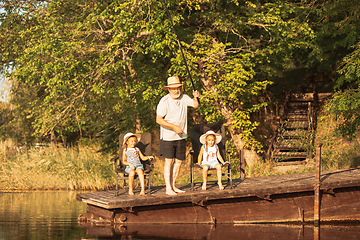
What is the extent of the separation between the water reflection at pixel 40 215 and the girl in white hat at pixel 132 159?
1334 mm

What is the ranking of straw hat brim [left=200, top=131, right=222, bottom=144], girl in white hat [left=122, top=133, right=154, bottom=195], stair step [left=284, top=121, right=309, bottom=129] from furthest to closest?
stair step [left=284, top=121, right=309, bottom=129]
straw hat brim [left=200, top=131, right=222, bottom=144]
girl in white hat [left=122, top=133, right=154, bottom=195]

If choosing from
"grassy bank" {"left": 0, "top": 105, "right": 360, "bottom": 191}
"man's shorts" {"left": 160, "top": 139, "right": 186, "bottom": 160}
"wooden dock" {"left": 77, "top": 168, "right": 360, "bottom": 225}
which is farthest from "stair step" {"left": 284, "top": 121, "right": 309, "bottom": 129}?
"man's shorts" {"left": 160, "top": 139, "right": 186, "bottom": 160}

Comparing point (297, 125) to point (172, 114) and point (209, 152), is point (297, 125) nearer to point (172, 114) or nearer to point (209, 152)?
point (209, 152)

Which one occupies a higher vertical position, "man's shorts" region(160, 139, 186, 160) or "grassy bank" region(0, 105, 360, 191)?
"man's shorts" region(160, 139, 186, 160)

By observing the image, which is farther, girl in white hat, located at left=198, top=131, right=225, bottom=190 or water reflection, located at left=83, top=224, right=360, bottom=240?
girl in white hat, located at left=198, top=131, right=225, bottom=190

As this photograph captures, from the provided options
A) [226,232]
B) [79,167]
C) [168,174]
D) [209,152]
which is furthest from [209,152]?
[79,167]

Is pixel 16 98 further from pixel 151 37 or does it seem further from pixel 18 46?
pixel 151 37

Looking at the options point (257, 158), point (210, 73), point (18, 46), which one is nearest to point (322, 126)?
point (257, 158)

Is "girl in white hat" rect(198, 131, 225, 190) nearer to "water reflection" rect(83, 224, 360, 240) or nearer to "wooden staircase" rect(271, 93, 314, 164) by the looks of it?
"water reflection" rect(83, 224, 360, 240)

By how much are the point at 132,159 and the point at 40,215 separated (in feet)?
8.88

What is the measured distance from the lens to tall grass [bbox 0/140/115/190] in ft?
52.5

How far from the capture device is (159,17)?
41.1ft

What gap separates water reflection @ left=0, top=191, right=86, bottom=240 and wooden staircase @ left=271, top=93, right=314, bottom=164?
23.3 feet

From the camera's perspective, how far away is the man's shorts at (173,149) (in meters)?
8.69
